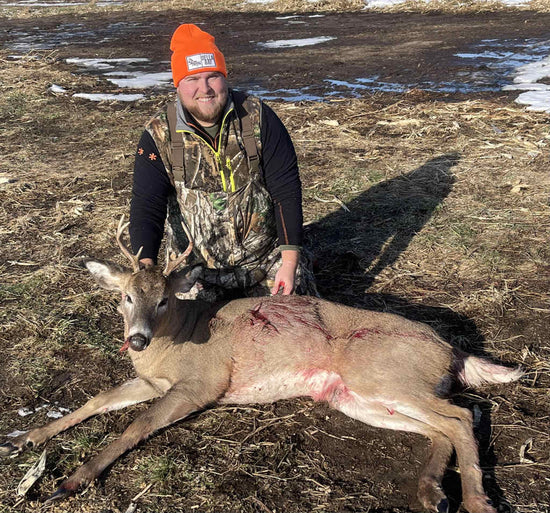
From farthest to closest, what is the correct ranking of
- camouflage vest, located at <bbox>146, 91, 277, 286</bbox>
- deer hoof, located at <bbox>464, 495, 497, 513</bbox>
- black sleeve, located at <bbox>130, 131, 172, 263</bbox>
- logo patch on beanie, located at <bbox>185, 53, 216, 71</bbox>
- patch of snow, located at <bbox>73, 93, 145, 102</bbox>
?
patch of snow, located at <bbox>73, 93, 145, 102</bbox>, camouflage vest, located at <bbox>146, 91, 277, 286</bbox>, black sleeve, located at <bbox>130, 131, 172, 263</bbox>, logo patch on beanie, located at <bbox>185, 53, 216, 71</bbox>, deer hoof, located at <bbox>464, 495, 497, 513</bbox>

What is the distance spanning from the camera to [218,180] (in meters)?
4.77

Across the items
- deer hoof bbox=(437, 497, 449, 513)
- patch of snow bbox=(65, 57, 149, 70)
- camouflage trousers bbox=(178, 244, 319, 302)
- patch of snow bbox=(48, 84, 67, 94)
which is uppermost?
deer hoof bbox=(437, 497, 449, 513)

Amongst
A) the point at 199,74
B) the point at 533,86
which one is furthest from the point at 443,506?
the point at 533,86

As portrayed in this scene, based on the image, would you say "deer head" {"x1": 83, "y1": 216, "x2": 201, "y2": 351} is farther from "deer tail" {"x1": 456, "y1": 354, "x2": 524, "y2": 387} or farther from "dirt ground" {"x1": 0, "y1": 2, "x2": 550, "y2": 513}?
"deer tail" {"x1": 456, "y1": 354, "x2": 524, "y2": 387}

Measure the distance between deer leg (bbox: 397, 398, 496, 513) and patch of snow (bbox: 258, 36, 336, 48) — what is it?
14656 millimetres

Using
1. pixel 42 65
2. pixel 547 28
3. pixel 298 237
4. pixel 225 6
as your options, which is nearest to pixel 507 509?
pixel 298 237

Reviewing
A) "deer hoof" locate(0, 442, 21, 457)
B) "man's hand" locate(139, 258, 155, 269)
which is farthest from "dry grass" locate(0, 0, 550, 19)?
"deer hoof" locate(0, 442, 21, 457)

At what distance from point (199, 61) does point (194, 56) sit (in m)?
0.05

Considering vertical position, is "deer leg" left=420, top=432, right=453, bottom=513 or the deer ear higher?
the deer ear

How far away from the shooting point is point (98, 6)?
101 feet

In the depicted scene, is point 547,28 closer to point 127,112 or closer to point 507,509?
point 127,112

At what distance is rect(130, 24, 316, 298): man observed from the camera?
4441 mm

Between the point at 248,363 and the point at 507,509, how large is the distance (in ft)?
5.39

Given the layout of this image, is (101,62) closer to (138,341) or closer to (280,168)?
(280,168)
